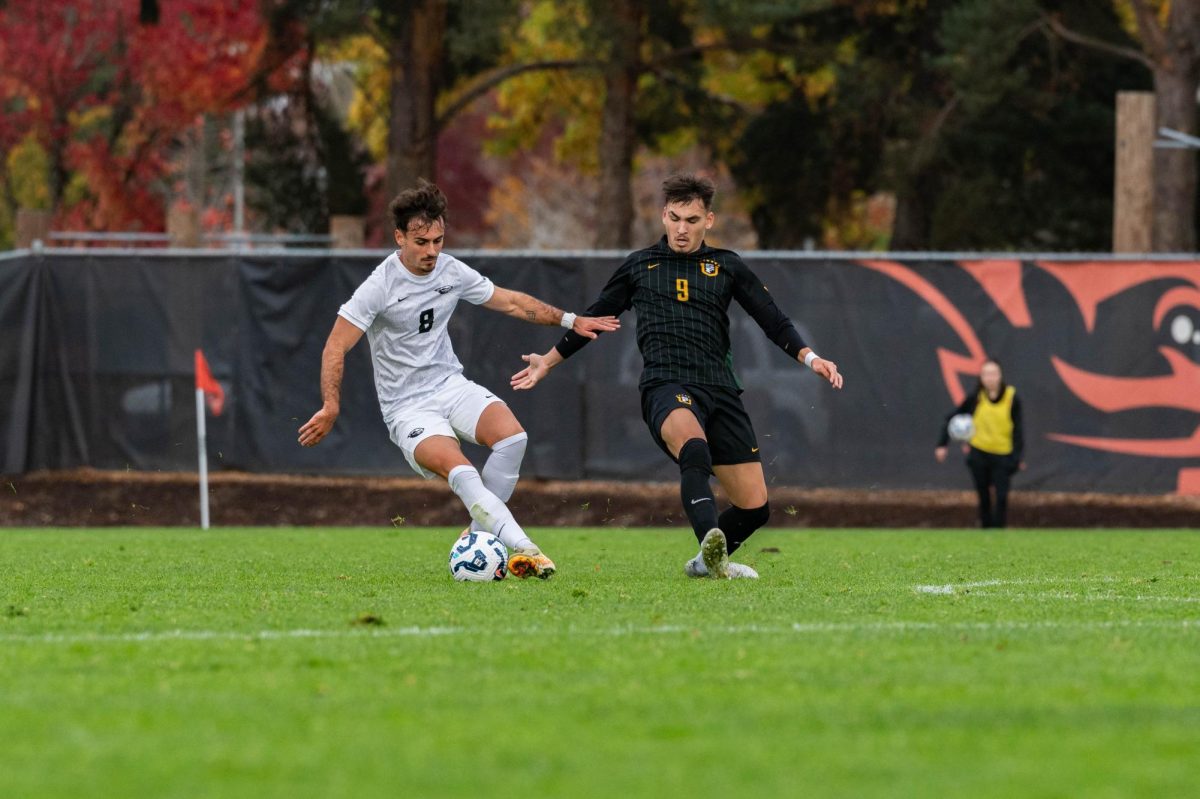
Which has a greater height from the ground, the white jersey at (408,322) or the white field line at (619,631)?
the white jersey at (408,322)

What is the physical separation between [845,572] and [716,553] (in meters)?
1.63

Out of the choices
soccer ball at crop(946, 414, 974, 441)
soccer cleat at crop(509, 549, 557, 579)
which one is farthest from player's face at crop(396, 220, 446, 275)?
soccer ball at crop(946, 414, 974, 441)

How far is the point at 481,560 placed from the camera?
9.34 m

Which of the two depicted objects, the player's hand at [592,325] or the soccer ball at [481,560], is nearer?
the soccer ball at [481,560]

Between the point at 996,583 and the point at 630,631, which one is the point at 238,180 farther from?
the point at 630,631

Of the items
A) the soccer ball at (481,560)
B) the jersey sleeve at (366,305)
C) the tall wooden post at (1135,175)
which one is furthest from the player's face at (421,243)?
the tall wooden post at (1135,175)

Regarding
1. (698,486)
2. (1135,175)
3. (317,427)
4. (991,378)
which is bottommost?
(698,486)

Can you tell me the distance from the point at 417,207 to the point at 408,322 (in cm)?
62

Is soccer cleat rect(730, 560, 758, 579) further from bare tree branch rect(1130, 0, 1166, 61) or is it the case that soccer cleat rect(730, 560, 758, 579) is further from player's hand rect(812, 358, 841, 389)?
bare tree branch rect(1130, 0, 1166, 61)

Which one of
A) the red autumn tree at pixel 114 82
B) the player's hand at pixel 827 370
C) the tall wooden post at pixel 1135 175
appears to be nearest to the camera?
the player's hand at pixel 827 370

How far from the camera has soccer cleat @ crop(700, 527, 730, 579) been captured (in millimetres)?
8984

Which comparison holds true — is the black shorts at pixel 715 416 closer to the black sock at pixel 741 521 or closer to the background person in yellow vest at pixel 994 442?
the black sock at pixel 741 521

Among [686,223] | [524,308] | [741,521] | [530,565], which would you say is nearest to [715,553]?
[741,521]

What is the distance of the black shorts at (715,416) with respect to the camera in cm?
945
